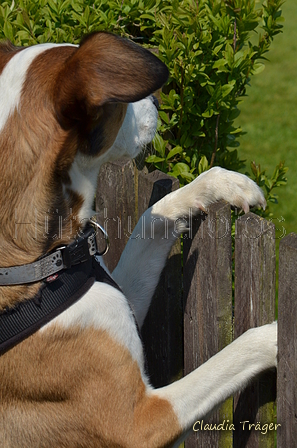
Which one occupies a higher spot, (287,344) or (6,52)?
(6,52)

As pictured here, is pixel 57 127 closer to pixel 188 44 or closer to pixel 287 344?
pixel 188 44

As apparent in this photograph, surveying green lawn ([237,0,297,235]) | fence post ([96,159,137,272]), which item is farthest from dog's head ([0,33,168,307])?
green lawn ([237,0,297,235])

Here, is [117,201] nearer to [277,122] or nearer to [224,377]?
[224,377]

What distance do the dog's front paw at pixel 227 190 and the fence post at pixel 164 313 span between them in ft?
0.86

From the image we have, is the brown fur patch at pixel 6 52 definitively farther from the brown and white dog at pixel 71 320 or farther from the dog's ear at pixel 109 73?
the dog's ear at pixel 109 73

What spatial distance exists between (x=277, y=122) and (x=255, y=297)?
8.04 meters

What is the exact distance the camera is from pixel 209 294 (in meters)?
2.73

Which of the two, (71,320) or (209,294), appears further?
(209,294)

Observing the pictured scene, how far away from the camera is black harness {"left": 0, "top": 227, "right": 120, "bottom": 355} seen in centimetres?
233

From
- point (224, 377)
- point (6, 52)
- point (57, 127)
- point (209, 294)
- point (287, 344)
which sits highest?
point (6, 52)

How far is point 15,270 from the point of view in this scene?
232cm

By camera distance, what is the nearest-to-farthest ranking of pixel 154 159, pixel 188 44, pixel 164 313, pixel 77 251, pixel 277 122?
pixel 77 251
pixel 188 44
pixel 164 313
pixel 154 159
pixel 277 122

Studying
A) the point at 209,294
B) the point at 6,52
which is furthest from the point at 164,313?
the point at 6,52

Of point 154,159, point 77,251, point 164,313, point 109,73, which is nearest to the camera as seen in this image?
point 109,73
